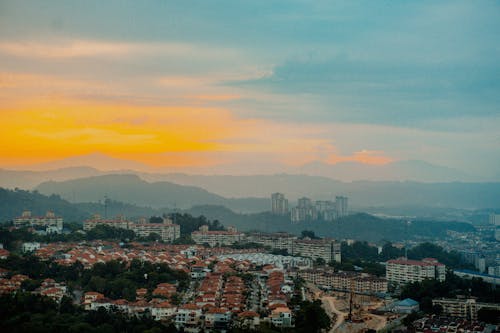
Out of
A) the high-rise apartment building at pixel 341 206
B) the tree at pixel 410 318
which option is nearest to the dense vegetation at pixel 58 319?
the tree at pixel 410 318

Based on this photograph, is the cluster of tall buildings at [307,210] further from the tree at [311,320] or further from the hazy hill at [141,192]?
the tree at [311,320]

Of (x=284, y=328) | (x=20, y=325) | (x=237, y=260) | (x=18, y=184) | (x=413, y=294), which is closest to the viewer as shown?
(x=20, y=325)

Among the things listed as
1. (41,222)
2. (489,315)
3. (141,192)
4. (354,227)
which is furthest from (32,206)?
(489,315)

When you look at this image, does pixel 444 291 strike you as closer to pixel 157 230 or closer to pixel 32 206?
pixel 157 230

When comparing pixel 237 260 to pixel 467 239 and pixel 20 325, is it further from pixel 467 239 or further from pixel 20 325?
pixel 467 239

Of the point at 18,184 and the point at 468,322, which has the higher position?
the point at 18,184

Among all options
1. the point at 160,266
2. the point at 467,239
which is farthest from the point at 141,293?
the point at 467,239

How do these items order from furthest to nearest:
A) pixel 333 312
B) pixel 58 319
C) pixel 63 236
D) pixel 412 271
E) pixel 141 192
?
pixel 141 192, pixel 63 236, pixel 412 271, pixel 333 312, pixel 58 319
